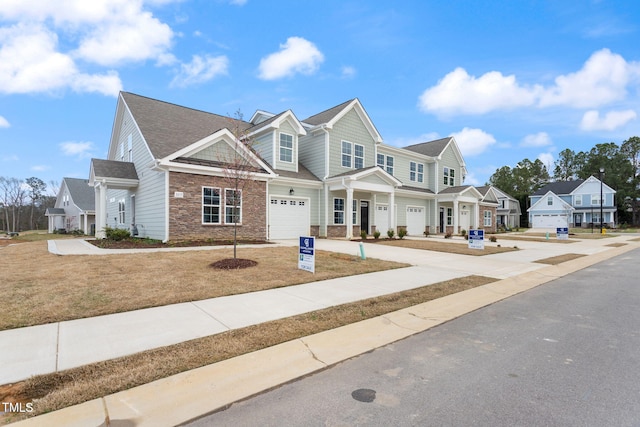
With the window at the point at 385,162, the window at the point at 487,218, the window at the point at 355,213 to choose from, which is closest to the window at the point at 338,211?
the window at the point at 355,213

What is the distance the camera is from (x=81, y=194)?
119ft

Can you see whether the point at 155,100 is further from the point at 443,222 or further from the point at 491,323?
the point at 443,222

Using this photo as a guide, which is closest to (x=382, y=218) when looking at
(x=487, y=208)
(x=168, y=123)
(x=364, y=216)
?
(x=364, y=216)

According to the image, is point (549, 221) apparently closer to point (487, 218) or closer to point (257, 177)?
point (487, 218)

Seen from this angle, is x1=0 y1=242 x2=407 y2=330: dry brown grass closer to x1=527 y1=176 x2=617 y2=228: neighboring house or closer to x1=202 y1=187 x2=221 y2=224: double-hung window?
x1=202 y1=187 x2=221 y2=224: double-hung window

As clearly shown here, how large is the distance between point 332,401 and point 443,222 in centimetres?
2912

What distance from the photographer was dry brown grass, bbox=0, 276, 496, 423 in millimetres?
3027

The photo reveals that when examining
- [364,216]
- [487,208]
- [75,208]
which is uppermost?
[75,208]

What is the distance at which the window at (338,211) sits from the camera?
827 inches

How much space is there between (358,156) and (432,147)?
11.0 m

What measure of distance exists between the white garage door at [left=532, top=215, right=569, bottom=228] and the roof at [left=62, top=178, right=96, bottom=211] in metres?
63.4

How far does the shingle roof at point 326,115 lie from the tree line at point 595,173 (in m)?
48.2

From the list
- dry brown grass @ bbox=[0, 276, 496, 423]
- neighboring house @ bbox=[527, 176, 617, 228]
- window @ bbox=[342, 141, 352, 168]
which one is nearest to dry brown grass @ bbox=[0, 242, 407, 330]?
dry brown grass @ bbox=[0, 276, 496, 423]

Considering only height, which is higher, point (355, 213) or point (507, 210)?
point (507, 210)
